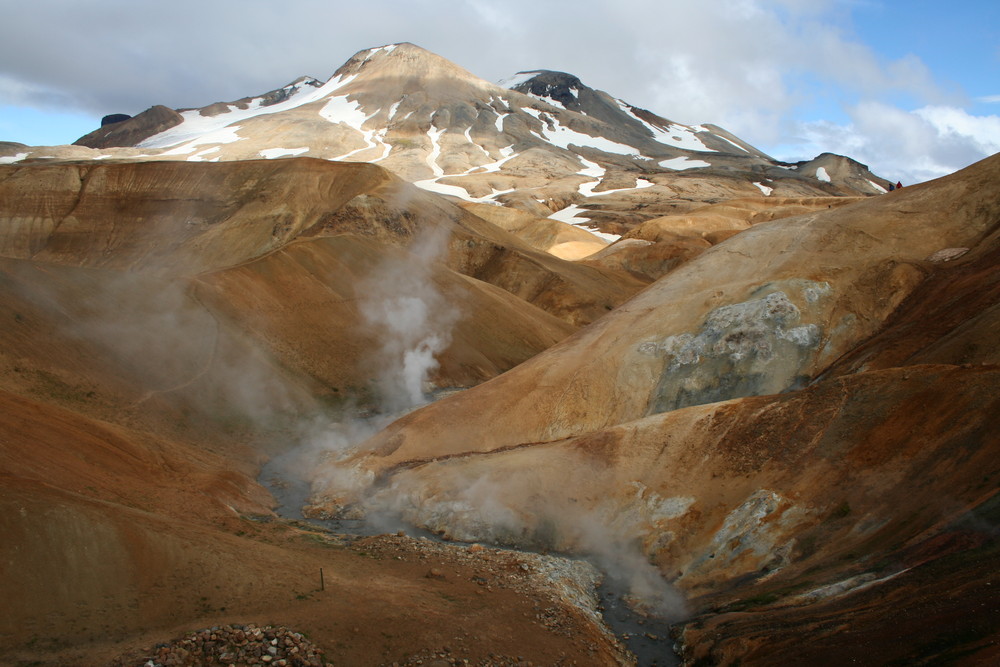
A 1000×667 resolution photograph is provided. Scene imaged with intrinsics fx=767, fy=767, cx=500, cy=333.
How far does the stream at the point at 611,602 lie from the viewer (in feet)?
52.6

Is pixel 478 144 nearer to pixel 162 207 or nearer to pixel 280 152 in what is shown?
pixel 280 152

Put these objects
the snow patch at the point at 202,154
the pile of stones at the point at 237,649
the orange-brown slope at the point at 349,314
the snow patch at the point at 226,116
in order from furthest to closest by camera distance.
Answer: the snow patch at the point at 226,116 < the snow patch at the point at 202,154 < the orange-brown slope at the point at 349,314 < the pile of stones at the point at 237,649

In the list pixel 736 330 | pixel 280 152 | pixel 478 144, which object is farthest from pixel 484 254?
pixel 478 144

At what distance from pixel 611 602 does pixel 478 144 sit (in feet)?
452

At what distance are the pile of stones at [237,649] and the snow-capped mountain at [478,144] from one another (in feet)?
282

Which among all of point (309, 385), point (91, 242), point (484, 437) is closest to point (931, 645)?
point (484, 437)

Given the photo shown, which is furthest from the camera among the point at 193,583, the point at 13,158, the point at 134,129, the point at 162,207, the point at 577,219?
the point at 134,129

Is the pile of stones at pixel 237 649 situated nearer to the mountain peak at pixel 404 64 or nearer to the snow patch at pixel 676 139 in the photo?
the mountain peak at pixel 404 64

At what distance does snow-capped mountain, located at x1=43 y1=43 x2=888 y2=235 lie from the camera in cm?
11769

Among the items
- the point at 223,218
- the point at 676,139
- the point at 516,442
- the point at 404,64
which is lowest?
the point at 516,442

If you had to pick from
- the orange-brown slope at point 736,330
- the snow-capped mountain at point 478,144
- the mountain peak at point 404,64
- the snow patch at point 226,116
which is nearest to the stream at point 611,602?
the orange-brown slope at point 736,330

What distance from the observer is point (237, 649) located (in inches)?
515

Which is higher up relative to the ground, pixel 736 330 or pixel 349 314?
pixel 736 330

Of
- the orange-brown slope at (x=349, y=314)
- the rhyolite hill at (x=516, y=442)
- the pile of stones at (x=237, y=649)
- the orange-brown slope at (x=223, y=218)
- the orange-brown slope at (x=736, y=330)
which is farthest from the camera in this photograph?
the orange-brown slope at (x=223, y=218)
